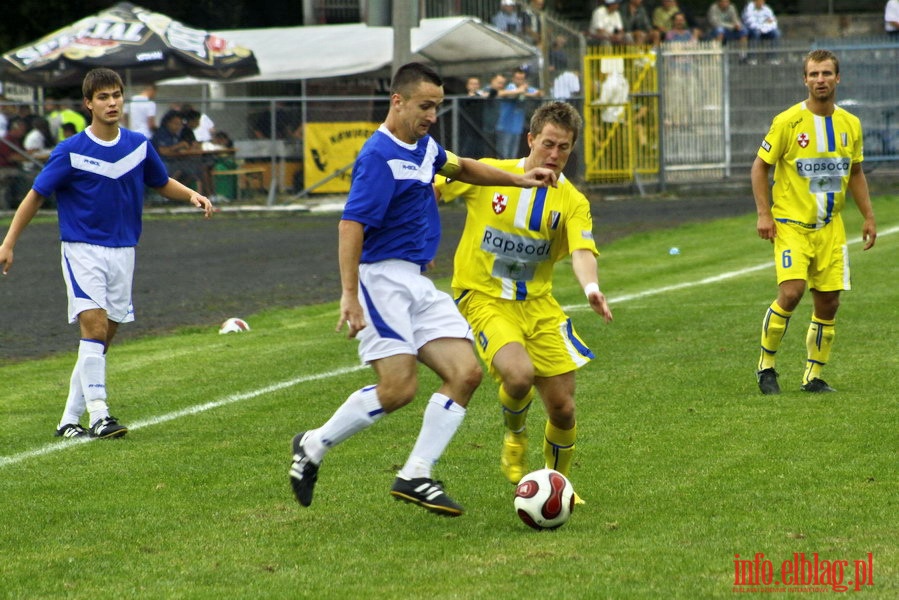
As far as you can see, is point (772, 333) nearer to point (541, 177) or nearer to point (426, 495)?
point (541, 177)

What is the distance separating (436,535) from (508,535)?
0.96 feet

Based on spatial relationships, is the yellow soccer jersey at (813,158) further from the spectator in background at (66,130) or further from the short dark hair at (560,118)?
the spectator in background at (66,130)

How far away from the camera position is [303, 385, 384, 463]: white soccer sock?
5.91 meters

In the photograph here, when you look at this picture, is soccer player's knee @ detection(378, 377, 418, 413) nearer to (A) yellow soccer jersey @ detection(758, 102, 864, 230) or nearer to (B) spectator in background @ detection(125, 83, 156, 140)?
(A) yellow soccer jersey @ detection(758, 102, 864, 230)

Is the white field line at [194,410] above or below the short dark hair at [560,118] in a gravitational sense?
below

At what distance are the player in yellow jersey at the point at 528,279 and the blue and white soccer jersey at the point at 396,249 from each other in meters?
0.33

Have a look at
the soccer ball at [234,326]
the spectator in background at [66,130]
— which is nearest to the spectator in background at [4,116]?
the spectator in background at [66,130]

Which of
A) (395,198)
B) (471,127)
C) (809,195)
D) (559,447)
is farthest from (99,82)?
(471,127)

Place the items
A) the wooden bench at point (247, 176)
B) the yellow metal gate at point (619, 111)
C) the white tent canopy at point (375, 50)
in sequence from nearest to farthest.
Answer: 1. the wooden bench at point (247, 176)
2. the yellow metal gate at point (619, 111)
3. the white tent canopy at point (375, 50)

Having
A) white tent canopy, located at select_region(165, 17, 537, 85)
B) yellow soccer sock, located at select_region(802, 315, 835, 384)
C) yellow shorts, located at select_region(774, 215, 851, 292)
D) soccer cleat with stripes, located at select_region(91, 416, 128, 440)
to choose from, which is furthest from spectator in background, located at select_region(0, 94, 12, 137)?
yellow soccer sock, located at select_region(802, 315, 835, 384)

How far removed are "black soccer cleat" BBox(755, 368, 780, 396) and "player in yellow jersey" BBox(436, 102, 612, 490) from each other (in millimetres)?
2722

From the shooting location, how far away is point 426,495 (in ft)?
18.9

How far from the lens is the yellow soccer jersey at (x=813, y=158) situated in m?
8.76

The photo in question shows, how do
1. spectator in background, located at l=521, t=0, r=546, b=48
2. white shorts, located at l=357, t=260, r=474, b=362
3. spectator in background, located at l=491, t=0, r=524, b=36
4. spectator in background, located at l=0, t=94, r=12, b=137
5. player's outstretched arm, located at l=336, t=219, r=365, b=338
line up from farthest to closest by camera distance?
spectator in background, located at l=491, t=0, r=524, b=36 < spectator in background, located at l=521, t=0, r=546, b=48 < spectator in background, located at l=0, t=94, r=12, b=137 < white shorts, located at l=357, t=260, r=474, b=362 < player's outstretched arm, located at l=336, t=219, r=365, b=338
